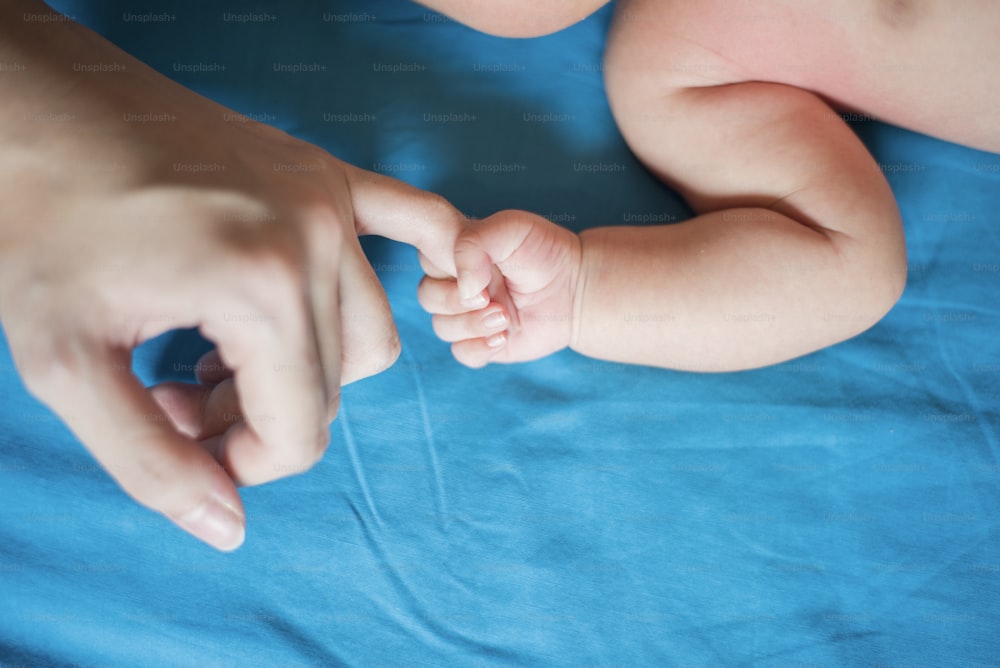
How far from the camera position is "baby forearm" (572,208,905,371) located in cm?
102

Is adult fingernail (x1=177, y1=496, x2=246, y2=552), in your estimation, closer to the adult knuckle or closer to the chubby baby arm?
the adult knuckle

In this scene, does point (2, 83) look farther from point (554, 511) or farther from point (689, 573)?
point (689, 573)

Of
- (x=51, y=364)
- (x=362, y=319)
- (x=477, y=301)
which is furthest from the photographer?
(x=477, y=301)

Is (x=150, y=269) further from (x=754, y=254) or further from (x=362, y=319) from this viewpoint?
(x=754, y=254)

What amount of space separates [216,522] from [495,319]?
1.49ft

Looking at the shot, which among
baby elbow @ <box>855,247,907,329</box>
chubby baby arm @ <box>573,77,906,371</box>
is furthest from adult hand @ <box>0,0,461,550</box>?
baby elbow @ <box>855,247,907,329</box>

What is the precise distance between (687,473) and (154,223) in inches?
31.5

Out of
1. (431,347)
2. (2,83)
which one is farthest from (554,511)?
(2,83)

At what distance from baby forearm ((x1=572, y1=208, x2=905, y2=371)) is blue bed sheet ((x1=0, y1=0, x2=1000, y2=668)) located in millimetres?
82

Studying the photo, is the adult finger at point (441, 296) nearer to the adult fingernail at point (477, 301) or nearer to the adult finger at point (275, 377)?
the adult fingernail at point (477, 301)

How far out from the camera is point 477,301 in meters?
0.97

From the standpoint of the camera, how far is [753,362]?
3.49ft

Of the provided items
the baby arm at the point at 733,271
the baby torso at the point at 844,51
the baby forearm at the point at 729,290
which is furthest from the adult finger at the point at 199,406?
the baby torso at the point at 844,51

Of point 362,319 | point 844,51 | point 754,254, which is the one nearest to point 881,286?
point 754,254
